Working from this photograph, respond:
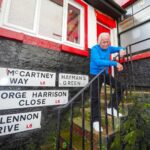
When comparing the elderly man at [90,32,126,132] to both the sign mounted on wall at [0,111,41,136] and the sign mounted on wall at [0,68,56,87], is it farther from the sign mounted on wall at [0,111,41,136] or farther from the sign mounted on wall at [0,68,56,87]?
the sign mounted on wall at [0,111,41,136]

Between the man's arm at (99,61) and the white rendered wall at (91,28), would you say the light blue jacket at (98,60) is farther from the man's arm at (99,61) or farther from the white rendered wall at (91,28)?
the white rendered wall at (91,28)

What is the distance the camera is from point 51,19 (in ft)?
13.1

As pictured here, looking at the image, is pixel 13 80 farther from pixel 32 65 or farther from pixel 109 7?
pixel 109 7

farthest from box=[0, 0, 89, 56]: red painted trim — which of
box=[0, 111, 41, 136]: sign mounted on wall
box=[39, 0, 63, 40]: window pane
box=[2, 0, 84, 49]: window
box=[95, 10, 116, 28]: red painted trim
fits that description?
box=[0, 111, 41, 136]: sign mounted on wall

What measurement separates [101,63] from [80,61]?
182 centimetres

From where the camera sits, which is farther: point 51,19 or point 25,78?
point 51,19

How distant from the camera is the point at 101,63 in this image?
2508mm

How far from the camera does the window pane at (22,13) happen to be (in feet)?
10.7

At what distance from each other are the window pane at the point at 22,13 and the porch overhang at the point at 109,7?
7.85ft

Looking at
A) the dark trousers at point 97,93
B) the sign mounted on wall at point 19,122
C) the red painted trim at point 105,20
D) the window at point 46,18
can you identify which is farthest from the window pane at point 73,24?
the sign mounted on wall at point 19,122

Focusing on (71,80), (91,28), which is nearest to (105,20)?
(91,28)

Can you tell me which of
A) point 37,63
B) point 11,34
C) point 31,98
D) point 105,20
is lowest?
point 31,98

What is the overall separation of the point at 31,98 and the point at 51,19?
7.98 feet

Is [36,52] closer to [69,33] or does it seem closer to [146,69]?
[69,33]
